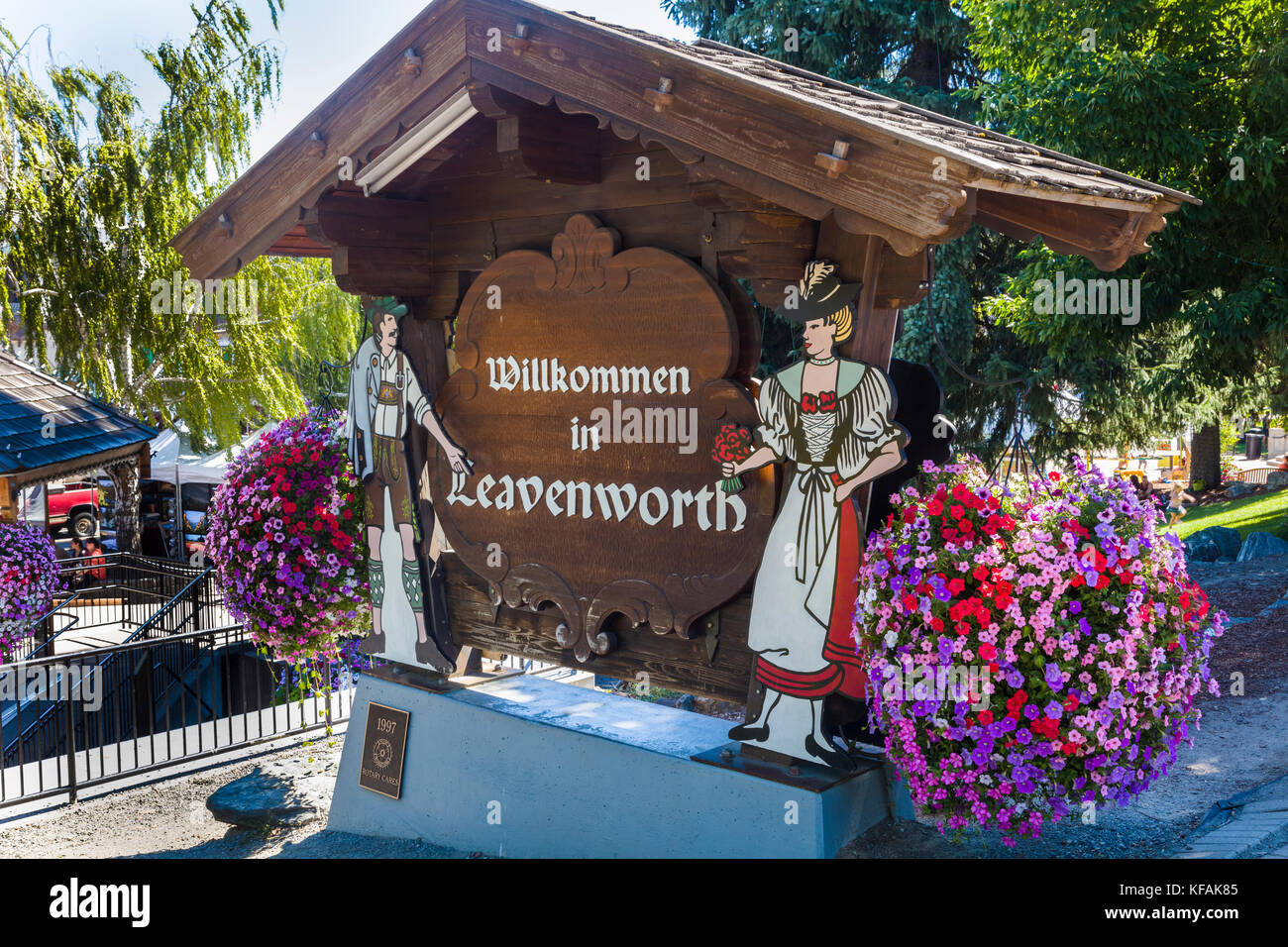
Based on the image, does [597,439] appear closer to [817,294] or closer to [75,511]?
[817,294]

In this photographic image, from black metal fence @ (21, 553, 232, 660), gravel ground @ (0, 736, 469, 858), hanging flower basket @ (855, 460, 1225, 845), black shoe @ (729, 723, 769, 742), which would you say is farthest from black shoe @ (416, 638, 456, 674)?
black metal fence @ (21, 553, 232, 660)

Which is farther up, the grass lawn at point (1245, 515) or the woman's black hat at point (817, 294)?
the woman's black hat at point (817, 294)

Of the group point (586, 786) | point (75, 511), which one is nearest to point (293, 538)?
point (586, 786)

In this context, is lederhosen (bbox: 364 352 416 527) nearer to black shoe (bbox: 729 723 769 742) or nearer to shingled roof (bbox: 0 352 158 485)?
black shoe (bbox: 729 723 769 742)

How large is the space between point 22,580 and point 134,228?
31.5 feet

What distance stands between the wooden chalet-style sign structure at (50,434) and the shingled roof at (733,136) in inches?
271

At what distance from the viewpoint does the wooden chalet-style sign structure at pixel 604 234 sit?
149 inches

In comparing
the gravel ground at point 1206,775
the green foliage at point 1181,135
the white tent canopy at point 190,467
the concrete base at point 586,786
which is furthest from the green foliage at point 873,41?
the white tent canopy at point 190,467

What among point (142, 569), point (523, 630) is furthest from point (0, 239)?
point (523, 630)

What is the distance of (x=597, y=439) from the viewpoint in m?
5.12

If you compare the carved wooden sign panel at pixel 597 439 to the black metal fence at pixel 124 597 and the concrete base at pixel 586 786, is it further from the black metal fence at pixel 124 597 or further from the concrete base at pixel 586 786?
the black metal fence at pixel 124 597

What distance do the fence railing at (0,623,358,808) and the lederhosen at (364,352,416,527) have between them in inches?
61.4

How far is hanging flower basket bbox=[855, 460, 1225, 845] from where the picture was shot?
3549mm
